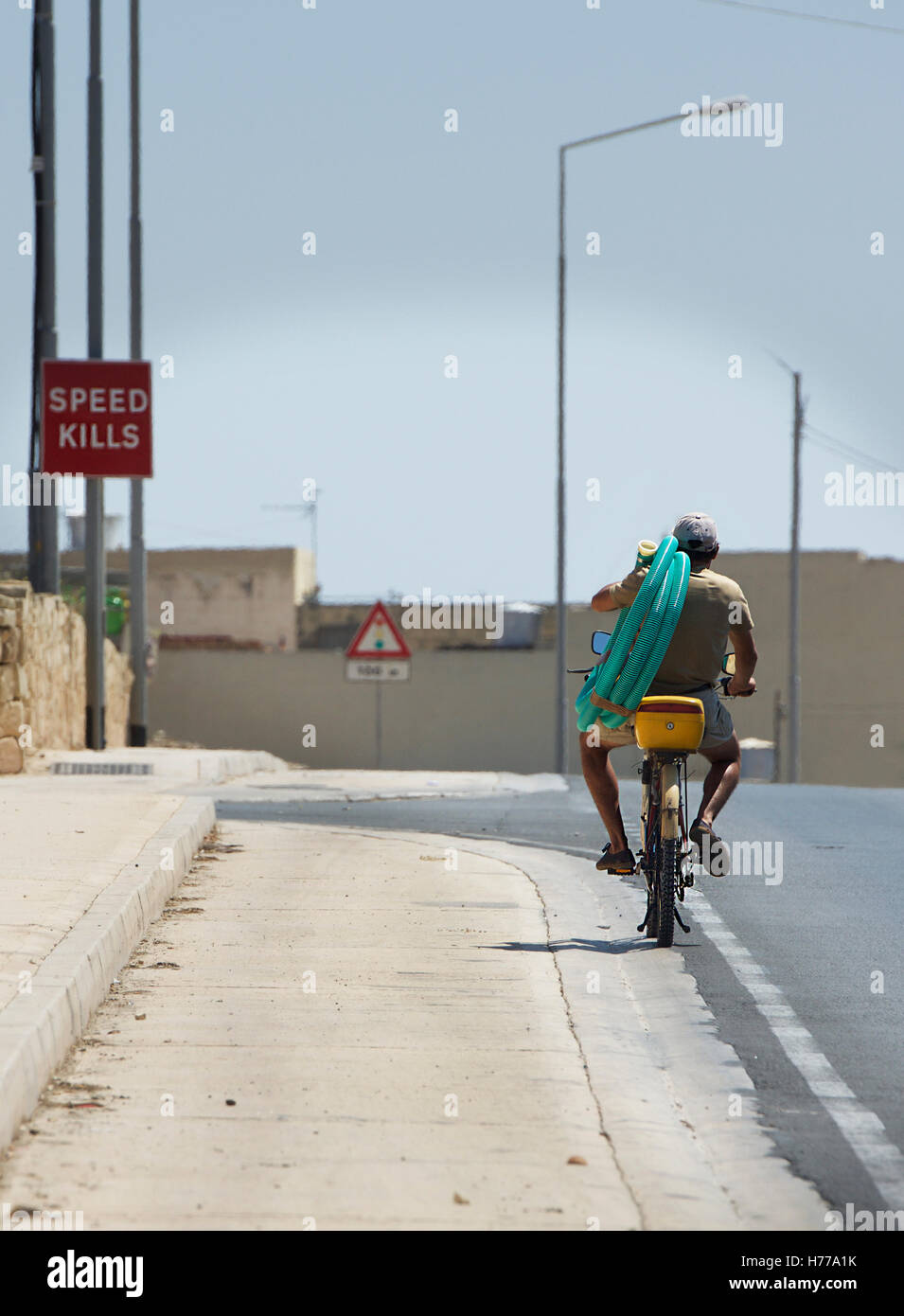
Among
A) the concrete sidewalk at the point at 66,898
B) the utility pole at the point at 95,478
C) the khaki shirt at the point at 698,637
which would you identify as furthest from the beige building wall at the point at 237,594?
the khaki shirt at the point at 698,637

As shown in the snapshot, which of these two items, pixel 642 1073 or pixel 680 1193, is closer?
pixel 680 1193

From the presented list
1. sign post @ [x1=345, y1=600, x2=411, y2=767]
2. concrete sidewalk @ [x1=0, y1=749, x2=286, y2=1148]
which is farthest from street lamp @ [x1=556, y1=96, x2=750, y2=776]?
concrete sidewalk @ [x1=0, y1=749, x2=286, y2=1148]

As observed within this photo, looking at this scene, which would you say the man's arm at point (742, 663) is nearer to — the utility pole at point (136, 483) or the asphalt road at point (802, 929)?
the asphalt road at point (802, 929)

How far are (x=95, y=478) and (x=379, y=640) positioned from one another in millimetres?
4538

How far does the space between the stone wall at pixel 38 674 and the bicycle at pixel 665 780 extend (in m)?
11.6

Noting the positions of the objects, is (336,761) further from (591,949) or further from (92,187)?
(591,949)

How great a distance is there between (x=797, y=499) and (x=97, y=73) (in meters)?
19.4

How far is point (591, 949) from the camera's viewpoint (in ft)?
28.9

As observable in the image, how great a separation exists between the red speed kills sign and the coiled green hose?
1443 cm

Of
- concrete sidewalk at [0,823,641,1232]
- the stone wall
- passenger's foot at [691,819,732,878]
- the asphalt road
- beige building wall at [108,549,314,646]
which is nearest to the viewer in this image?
concrete sidewalk at [0,823,641,1232]

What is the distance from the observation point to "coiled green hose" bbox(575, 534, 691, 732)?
27.6 feet

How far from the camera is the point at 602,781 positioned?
916 cm

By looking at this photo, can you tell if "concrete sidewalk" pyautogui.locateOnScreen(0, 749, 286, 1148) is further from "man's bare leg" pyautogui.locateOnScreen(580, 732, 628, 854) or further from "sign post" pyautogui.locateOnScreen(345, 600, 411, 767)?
"sign post" pyautogui.locateOnScreen(345, 600, 411, 767)
